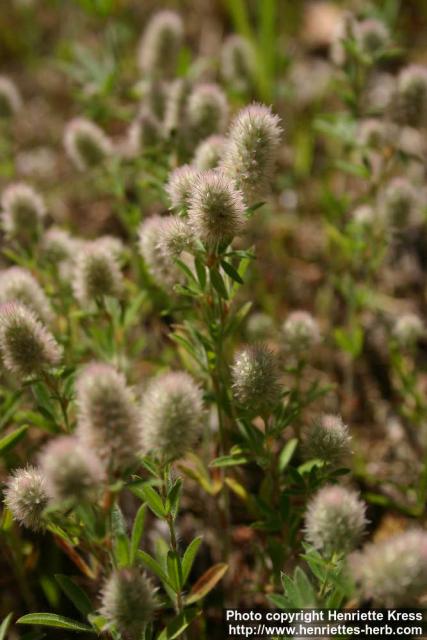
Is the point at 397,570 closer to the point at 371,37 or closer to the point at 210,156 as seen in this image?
the point at 210,156

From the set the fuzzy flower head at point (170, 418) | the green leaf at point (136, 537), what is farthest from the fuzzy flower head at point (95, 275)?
the green leaf at point (136, 537)

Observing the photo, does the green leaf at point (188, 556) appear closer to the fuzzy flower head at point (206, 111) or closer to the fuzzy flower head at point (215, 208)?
the fuzzy flower head at point (215, 208)

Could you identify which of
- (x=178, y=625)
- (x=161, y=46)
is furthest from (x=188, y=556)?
(x=161, y=46)

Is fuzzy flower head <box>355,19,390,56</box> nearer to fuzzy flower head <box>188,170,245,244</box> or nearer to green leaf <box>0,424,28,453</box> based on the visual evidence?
fuzzy flower head <box>188,170,245,244</box>

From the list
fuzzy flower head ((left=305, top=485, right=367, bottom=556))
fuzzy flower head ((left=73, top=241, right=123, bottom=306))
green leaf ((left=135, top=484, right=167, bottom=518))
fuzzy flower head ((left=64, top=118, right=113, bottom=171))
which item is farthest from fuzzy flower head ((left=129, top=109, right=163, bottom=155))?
fuzzy flower head ((left=305, top=485, right=367, bottom=556))

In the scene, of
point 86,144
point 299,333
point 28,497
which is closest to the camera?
point 28,497
